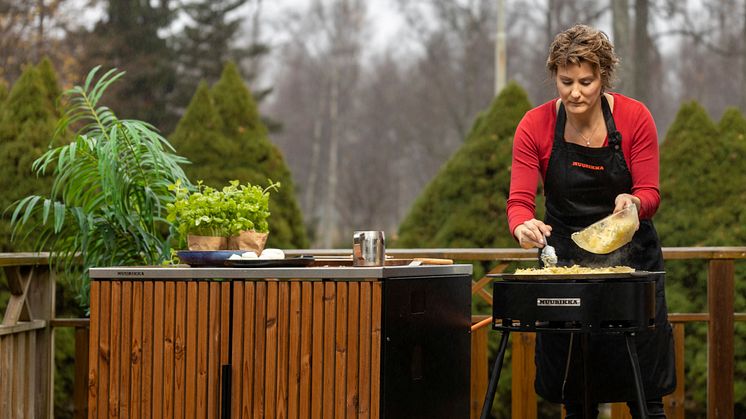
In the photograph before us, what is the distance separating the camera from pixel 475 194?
6.54m

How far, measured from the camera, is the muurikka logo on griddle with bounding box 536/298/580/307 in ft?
9.79

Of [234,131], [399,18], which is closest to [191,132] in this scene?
[234,131]

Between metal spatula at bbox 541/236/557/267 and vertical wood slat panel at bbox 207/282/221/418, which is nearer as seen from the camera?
metal spatula at bbox 541/236/557/267

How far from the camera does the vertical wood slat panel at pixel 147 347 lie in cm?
343

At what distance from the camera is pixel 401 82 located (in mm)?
28953

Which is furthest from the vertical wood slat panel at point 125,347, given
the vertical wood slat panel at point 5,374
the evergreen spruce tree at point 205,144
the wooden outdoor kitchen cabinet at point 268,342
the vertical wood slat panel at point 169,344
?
the evergreen spruce tree at point 205,144

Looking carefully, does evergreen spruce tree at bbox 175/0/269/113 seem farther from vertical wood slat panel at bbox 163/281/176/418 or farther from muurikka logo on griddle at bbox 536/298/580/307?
muurikka logo on griddle at bbox 536/298/580/307

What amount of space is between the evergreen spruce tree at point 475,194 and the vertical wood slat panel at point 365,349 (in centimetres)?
322

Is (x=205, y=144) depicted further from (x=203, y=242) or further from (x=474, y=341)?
(x=203, y=242)

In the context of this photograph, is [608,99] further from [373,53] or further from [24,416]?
[373,53]

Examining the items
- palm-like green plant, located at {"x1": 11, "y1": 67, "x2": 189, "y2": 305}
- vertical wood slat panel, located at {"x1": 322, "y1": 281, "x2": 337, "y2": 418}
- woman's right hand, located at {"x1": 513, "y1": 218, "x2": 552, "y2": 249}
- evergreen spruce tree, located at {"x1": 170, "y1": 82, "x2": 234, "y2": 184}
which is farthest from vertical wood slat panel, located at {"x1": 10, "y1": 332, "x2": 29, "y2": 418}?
woman's right hand, located at {"x1": 513, "y1": 218, "x2": 552, "y2": 249}

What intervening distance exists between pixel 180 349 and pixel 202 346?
8 centimetres

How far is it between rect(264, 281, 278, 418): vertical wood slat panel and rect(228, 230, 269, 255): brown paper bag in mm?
476

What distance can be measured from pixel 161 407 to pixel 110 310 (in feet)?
1.22
